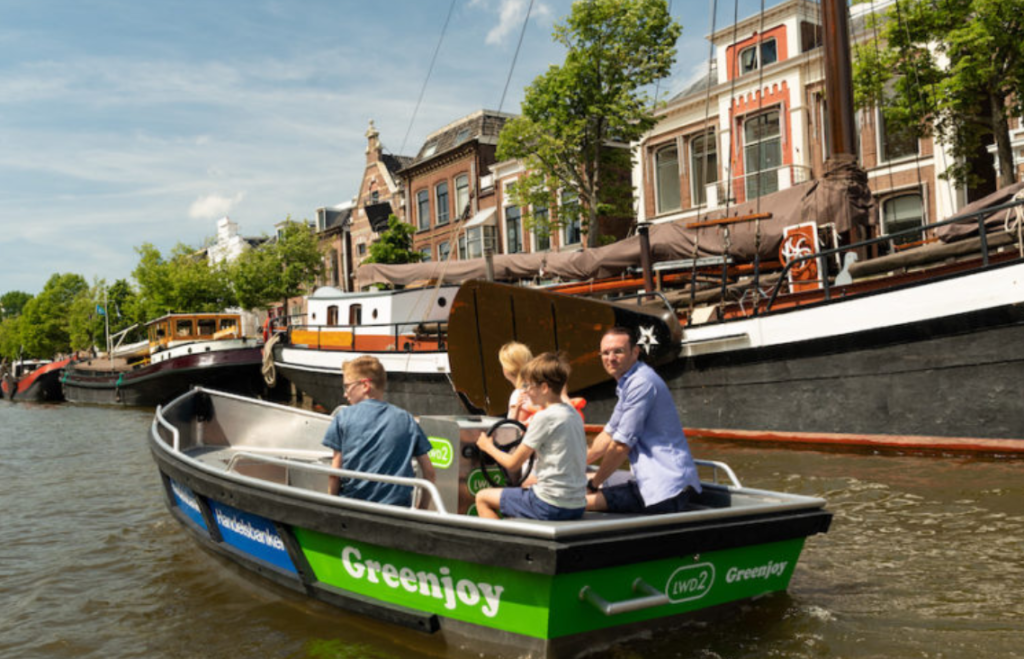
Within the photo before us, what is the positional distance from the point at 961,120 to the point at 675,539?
1544 cm

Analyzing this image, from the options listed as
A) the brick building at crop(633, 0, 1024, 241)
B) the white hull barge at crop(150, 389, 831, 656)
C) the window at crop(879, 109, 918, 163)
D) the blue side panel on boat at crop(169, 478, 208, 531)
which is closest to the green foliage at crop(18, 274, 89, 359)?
the brick building at crop(633, 0, 1024, 241)

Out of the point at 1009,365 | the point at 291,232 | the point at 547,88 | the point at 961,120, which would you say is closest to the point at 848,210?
the point at 1009,365

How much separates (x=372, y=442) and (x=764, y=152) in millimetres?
20575

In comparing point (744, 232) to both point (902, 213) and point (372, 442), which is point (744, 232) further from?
point (372, 442)

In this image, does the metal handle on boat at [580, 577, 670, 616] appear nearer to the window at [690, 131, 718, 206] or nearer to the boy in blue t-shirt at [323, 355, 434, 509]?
the boy in blue t-shirt at [323, 355, 434, 509]

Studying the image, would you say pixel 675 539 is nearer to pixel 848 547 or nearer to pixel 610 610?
pixel 610 610

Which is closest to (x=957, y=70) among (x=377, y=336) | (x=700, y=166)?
(x=700, y=166)

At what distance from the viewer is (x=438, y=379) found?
14.3m

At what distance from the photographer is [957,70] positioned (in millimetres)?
14664

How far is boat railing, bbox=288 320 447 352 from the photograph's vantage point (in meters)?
15.5

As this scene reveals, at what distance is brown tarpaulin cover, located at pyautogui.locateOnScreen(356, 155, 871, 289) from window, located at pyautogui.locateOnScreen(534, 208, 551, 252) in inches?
241

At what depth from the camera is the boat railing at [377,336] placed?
50.7 ft

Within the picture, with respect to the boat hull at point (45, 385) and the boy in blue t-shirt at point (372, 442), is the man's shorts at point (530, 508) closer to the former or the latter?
the boy in blue t-shirt at point (372, 442)

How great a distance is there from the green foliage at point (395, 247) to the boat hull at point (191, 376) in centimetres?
1013
